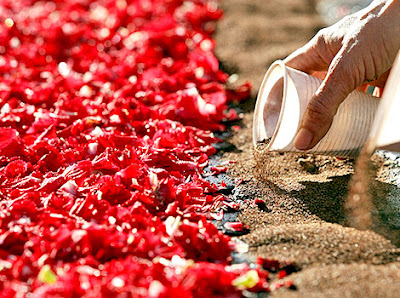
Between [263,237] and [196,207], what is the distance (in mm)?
317

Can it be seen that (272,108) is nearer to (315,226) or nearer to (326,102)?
(326,102)

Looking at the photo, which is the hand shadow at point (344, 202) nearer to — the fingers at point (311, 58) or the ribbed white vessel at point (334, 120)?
the ribbed white vessel at point (334, 120)

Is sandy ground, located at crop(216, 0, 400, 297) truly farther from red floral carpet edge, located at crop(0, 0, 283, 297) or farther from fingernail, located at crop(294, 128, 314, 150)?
fingernail, located at crop(294, 128, 314, 150)

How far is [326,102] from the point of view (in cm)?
205

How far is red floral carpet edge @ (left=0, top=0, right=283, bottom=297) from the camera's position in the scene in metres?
1.76

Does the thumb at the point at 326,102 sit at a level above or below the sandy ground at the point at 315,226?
above

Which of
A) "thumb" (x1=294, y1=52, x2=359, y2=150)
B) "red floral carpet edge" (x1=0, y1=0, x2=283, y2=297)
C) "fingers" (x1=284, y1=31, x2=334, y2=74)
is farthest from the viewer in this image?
"fingers" (x1=284, y1=31, x2=334, y2=74)

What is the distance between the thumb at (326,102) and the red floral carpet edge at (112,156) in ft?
1.52

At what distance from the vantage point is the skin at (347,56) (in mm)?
2074

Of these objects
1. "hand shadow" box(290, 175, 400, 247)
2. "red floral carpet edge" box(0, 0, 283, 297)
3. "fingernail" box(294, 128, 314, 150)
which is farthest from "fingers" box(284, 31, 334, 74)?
"red floral carpet edge" box(0, 0, 283, 297)

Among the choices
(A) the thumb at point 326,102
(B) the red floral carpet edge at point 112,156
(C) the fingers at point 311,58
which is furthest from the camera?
(C) the fingers at point 311,58

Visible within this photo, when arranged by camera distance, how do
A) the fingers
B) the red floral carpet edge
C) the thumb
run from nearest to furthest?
the red floral carpet edge < the thumb < the fingers

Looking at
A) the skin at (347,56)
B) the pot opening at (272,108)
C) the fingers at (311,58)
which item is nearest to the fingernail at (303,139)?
the skin at (347,56)

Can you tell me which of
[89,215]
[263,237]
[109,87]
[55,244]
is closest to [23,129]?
[109,87]
